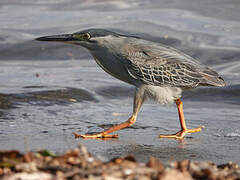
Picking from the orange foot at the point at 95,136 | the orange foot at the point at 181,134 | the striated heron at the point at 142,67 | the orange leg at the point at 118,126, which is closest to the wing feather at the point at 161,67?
the striated heron at the point at 142,67

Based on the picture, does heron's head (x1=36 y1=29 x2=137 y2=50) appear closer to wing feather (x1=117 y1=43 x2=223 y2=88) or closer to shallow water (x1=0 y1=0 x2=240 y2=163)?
wing feather (x1=117 y1=43 x2=223 y2=88)

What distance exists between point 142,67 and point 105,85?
274 centimetres

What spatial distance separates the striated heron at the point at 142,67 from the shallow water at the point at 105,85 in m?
0.42

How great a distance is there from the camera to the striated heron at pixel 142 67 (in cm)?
639

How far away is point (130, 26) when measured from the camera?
39.9 feet

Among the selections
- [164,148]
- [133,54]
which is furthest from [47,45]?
[164,148]

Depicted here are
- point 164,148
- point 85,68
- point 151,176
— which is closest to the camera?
point 151,176

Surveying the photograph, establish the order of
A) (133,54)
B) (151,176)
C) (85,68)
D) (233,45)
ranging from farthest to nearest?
(233,45) → (85,68) → (133,54) → (151,176)

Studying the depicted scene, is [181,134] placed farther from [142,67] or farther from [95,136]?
[95,136]

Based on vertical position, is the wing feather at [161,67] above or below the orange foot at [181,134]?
above

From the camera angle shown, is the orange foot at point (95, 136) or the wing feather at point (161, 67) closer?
the orange foot at point (95, 136)

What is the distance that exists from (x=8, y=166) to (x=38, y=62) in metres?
7.02

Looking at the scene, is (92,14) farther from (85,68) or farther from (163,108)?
(163,108)

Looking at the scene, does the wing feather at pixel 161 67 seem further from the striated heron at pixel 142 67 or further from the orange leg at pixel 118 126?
the orange leg at pixel 118 126
